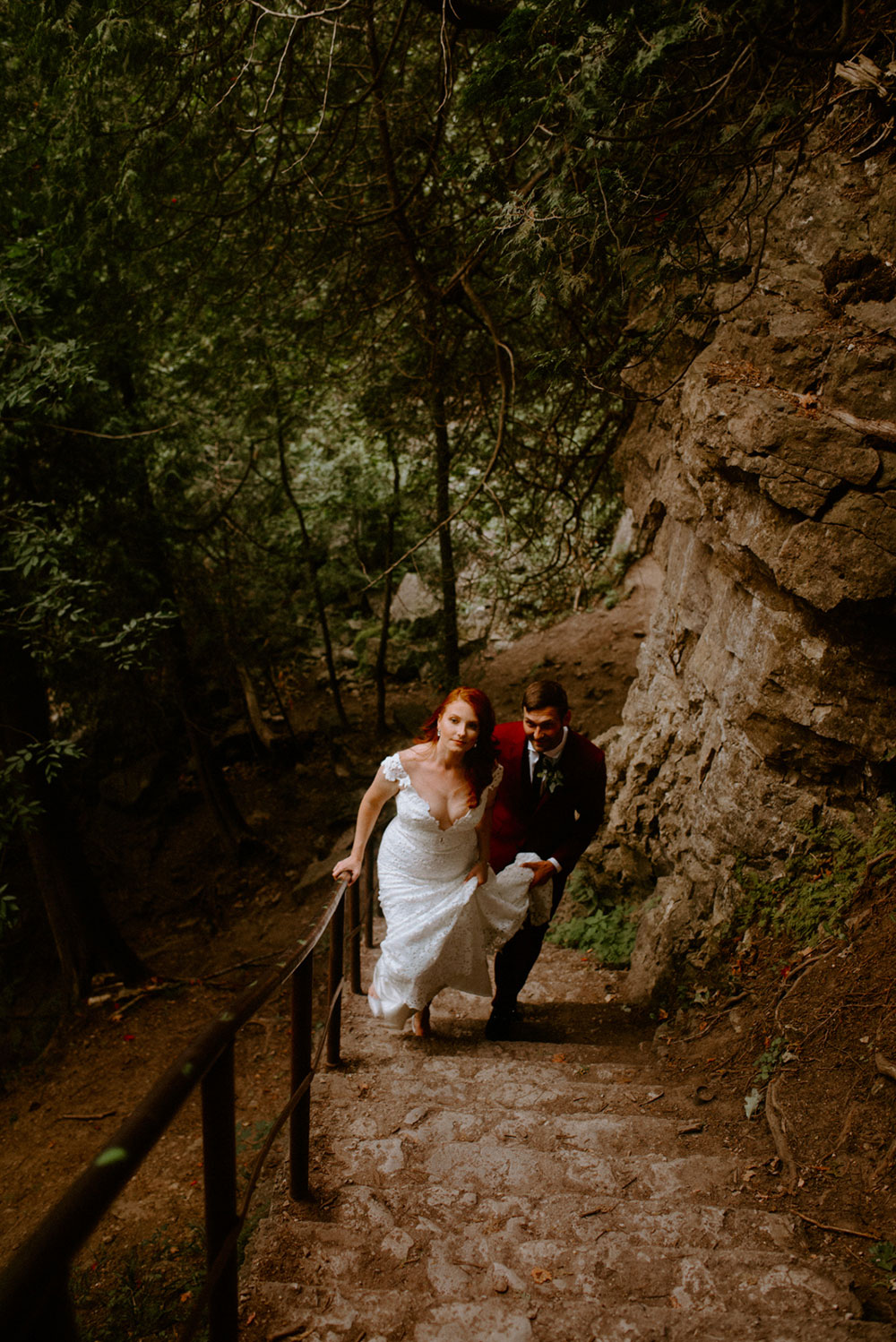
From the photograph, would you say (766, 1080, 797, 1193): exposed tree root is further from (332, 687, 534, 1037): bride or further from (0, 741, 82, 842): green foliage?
Answer: (0, 741, 82, 842): green foliage

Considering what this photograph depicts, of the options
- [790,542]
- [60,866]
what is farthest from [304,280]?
[60,866]

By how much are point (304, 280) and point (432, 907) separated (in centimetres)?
637

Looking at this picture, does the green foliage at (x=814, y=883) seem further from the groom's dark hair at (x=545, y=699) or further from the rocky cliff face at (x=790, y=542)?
the groom's dark hair at (x=545, y=699)

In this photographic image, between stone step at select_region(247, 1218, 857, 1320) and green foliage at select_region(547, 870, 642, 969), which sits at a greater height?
stone step at select_region(247, 1218, 857, 1320)

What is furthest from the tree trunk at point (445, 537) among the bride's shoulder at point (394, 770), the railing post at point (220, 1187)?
the railing post at point (220, 1187)

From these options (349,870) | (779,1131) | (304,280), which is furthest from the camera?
(304,280)

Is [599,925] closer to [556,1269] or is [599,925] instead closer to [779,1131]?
[779,1131]

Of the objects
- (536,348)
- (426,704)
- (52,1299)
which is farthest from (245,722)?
(52,1299)

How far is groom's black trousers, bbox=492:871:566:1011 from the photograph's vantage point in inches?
162

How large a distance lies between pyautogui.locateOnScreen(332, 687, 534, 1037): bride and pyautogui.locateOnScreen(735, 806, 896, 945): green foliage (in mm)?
1306

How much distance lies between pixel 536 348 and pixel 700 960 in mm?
4976

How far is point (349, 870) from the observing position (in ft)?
11.7

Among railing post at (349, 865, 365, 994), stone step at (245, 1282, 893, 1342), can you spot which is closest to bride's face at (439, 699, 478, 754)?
railing post at (349, 865, 365, 994)

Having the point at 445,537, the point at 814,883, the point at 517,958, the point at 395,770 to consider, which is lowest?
the point at 517,958
